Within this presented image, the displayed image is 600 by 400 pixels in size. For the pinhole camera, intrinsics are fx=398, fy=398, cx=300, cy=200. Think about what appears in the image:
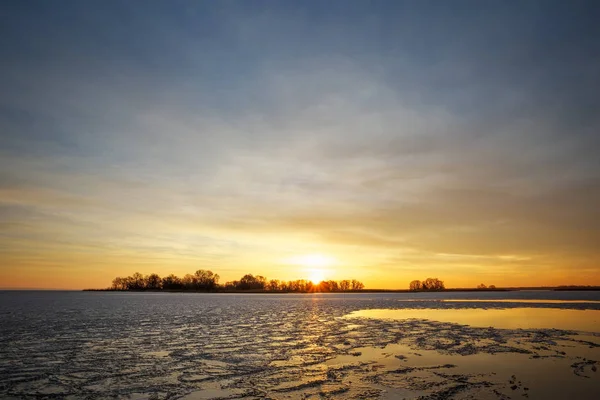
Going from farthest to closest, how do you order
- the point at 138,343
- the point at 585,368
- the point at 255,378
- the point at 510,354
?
the point at 138,343
the point at 510,354
the point at 585,368
the point at 255,378

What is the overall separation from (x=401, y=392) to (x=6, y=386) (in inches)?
541

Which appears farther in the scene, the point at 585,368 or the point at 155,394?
the point at 585,368

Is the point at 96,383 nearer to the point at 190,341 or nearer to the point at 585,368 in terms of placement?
the point at 190,341

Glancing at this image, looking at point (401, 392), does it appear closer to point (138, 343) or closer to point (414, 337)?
point (414, 337)

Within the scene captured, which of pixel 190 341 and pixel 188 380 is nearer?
pixel 188 380

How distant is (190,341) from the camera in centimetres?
2467

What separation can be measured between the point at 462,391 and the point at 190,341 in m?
16.9

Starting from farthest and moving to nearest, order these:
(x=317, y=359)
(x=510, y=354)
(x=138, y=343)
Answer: (x=138, y=343), (x=510, y=354), (x=317, y=359)

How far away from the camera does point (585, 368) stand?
16.4 metres

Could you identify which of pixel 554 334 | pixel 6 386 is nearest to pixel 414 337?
pixel 554 334


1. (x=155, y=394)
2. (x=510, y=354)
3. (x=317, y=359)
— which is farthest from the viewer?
(x=510, y=354)

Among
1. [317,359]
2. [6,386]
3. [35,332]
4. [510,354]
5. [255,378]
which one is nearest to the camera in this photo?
A: [6,386]

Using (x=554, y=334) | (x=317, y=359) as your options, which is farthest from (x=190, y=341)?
(x=554, y=334)

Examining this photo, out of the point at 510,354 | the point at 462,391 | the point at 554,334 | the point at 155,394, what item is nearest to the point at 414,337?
the point at 510,354
